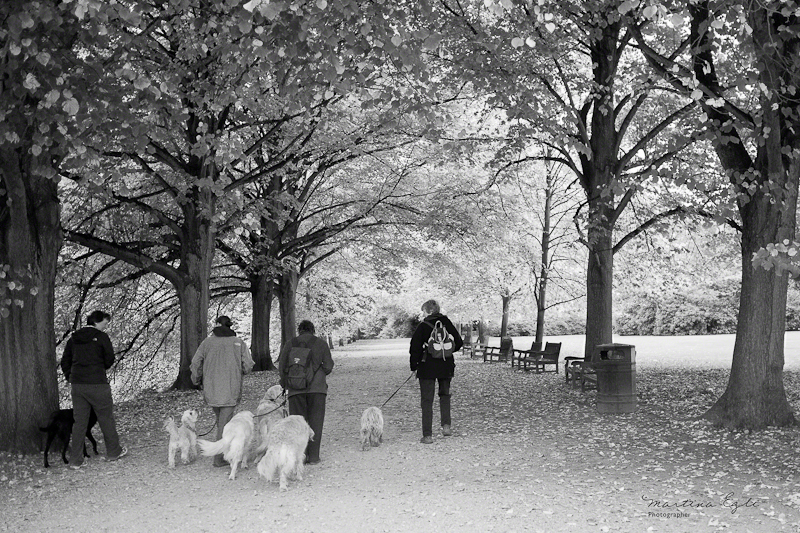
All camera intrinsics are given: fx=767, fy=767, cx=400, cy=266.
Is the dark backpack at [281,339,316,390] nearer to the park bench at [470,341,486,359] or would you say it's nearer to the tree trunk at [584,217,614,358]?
the tree trunk at [584,217,614,358]

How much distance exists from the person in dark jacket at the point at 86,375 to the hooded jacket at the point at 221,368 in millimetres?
1125

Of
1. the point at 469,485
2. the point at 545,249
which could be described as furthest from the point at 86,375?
the point at 545,249

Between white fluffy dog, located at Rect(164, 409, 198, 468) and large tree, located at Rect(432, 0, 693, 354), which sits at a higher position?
large tree, located at Rect(432, 0, 693, 354)

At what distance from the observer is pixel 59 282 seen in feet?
60.4

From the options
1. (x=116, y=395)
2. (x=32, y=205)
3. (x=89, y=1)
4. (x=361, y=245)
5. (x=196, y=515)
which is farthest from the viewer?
(x=361, y=245)

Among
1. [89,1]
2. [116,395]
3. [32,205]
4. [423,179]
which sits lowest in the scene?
[116,395]

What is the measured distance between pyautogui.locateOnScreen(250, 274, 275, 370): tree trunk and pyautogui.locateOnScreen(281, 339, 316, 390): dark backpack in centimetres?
1572

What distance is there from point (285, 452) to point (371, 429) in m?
2.20

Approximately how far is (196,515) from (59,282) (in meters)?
13.5

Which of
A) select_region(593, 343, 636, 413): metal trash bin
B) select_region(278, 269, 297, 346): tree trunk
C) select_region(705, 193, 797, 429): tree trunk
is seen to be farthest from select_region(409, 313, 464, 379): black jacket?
select_region(278, 269, 297, 346): tree trunk

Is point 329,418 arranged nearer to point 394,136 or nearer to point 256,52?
point 256,52

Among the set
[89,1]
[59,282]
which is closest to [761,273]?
[89,1]

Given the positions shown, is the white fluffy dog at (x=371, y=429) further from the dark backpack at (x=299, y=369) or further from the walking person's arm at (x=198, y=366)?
the walking person's arm at (x=198, y=366)

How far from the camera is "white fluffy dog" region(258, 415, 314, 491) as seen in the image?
754cm
